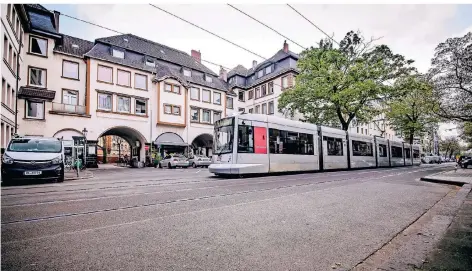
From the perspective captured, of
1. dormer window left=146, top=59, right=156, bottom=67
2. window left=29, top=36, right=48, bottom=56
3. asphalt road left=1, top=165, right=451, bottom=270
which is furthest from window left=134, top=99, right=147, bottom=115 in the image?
asphalt road left=1, top=165, right=451, bottom=270

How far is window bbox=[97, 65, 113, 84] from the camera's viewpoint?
2833 cm

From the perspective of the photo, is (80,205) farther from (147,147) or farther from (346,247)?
(147,147)

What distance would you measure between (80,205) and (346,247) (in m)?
5.58

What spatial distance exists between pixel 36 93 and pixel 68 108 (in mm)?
3359

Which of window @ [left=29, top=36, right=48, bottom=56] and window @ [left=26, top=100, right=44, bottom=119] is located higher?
window @ [left=29, top=36, right=48, bottom=56]

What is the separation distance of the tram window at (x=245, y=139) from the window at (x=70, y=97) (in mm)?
22542

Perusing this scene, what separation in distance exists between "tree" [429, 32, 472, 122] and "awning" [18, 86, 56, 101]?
32602 millimetres

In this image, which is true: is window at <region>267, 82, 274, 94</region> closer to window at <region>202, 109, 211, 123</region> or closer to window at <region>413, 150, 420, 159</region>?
window at <region>202, 109, 211, 123</region>

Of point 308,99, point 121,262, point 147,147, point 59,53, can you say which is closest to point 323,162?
point 308,99

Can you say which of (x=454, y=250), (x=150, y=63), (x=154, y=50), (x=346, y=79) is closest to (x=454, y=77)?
(x=346, y=79)

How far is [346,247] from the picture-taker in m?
3.38

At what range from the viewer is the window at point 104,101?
28172mm

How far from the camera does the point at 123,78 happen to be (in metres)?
30.0

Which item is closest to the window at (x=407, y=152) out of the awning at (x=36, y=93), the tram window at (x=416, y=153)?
the tram window at (x=416, y=153)
